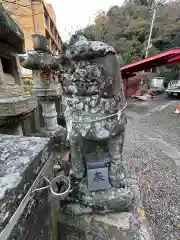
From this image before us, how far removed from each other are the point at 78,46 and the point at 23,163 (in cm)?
59

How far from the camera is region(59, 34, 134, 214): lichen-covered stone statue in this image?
727 mm

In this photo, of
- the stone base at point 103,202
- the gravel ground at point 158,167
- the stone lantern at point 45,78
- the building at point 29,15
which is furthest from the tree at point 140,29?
the stone base at point 103,202

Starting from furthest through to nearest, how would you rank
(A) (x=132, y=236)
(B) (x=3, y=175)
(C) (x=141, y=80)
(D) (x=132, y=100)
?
(C) (x=141, y=80), (D) (x=132, y=100), (A) (x=132, y=236), (B) (x=3, y=175)

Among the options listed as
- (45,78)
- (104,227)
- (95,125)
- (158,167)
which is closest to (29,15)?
(45,78)

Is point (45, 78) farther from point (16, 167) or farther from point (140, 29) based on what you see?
point (140, 29)

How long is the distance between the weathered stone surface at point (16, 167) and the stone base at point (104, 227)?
0.63 m

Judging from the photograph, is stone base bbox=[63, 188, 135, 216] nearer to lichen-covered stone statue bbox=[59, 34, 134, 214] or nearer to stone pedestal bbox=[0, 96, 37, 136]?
lichen-covered stone statue bbox=[59, 34, 134, 214]

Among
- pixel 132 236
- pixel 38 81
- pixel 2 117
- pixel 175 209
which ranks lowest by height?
pixel 175 209

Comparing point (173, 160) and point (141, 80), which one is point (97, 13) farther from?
point (173, 160)

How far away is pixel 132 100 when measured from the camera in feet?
22.2

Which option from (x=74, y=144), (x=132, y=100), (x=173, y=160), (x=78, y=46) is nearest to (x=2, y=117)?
(x=74, y=144)

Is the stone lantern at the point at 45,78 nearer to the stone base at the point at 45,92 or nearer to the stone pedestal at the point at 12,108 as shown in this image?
the stone base at the point at 45,92

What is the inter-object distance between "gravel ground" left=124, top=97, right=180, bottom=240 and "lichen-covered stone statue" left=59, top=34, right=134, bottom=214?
585 mm

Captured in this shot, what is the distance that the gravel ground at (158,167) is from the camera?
1265mm
